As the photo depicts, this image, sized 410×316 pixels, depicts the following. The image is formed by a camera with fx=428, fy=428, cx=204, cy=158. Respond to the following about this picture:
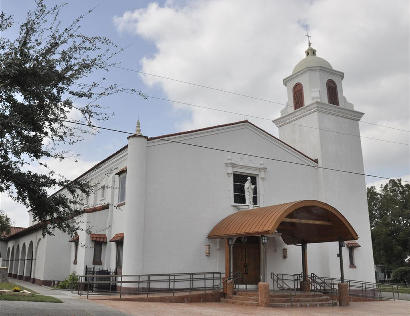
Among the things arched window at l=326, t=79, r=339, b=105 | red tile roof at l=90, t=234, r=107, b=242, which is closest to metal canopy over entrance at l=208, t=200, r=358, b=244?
red tile roof at l=90, t=234, r=107, b=242

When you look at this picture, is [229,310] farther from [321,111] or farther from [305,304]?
[321,111]

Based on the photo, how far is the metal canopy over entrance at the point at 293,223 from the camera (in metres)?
17.6

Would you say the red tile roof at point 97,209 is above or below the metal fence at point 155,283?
above

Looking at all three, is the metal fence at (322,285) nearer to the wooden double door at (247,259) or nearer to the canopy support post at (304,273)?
the canopy support post at (304,273)

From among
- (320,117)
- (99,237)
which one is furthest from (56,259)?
(320,117)

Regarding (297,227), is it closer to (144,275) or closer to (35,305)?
(144,275)

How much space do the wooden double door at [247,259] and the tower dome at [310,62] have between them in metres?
12.0

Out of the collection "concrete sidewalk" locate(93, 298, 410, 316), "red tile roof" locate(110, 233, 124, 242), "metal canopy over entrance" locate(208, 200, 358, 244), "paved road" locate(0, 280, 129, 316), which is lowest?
"concrete sidewalk" locate(93, 298, 410, 316)

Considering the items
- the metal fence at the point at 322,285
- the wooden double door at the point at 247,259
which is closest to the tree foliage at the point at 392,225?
the metal fence at the point at 322,285

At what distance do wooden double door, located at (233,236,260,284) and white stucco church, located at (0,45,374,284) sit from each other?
0.05 metres

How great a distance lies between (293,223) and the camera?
19922mm

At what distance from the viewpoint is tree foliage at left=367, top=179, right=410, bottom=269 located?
50.0 m

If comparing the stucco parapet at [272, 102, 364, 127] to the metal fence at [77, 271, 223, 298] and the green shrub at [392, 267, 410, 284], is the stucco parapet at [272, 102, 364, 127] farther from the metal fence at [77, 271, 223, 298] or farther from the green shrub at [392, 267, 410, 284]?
the green shrub at [392, 267, 410, 284]

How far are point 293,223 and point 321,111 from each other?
8666 millimetres
